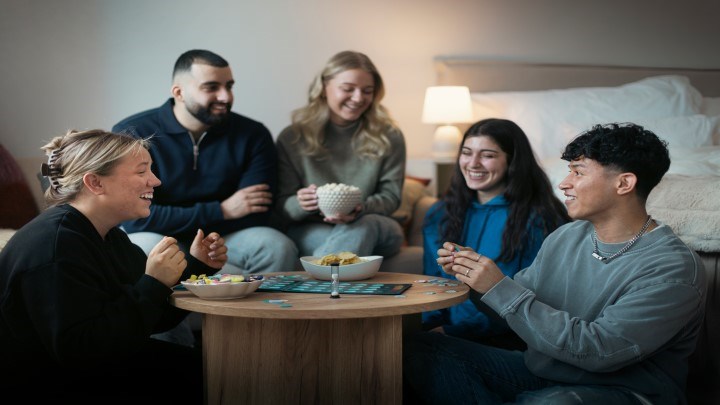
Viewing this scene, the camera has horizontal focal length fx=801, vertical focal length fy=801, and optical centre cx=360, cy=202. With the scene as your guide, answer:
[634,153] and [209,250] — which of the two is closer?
[634,153]

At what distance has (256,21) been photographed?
12.4 ft

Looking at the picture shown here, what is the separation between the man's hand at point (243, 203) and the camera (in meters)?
2.68

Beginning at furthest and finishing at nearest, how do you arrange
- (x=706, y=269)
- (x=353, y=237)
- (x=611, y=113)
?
(x=611, y=113)
(x=353, y=237)
(x=706, y=269)

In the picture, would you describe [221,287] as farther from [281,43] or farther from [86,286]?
[281,43]

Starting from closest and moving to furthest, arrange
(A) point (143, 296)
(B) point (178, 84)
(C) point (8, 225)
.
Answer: (A) point (143, 296), (B) point (178, 84), (C) point (8, 225)

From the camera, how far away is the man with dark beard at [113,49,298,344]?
2645mm

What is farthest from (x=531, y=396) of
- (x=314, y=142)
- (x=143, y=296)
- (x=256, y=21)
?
(x=256, y=21)

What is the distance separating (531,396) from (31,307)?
0.99 m

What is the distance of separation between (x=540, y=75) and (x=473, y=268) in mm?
2867

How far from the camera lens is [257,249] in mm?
2660

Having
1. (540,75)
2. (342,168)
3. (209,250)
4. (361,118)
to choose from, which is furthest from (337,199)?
(540,75)

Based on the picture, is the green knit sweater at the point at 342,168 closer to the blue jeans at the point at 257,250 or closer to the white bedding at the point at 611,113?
the blue jeans at the point at 257,250

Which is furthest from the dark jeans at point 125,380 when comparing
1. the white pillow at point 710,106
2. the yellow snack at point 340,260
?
the white pillow at point 710,106

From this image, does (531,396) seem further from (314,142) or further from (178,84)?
(178,84)
